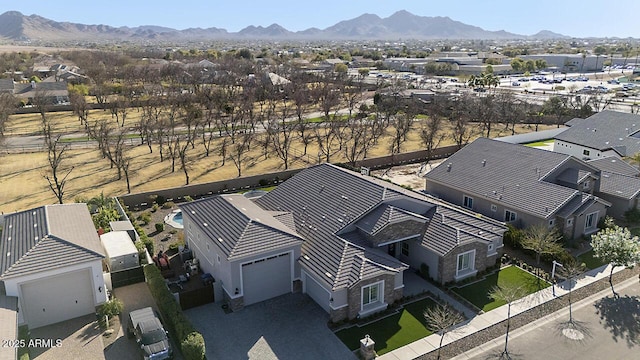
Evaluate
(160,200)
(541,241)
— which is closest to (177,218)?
(160,200)

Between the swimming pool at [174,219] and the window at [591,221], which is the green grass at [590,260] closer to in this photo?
the window at [591,221]

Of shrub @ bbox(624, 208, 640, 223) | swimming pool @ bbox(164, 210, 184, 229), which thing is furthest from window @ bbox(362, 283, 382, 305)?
shrub @ bbox(624, 208, 640, 223)

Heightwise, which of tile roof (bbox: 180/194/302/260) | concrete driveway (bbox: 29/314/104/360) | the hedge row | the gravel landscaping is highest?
tile roof (bbox: 180/194/302/260)

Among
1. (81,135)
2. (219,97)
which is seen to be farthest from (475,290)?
(219,97)

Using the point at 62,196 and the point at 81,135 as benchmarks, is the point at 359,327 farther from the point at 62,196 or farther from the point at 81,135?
the point at 81,135

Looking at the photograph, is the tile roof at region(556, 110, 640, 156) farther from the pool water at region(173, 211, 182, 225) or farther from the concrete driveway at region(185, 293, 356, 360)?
the pool water at region(173, 211, 182, 225)

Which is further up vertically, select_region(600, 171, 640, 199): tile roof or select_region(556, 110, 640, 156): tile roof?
select_region(556, 110, 640, 156): tile roof

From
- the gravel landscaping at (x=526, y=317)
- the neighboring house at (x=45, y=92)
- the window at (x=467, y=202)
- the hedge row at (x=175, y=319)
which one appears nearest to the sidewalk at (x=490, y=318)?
the gravel landscaping at (x=526, y=317)
